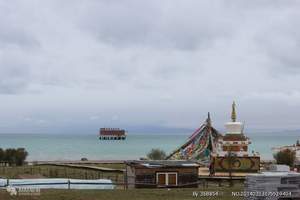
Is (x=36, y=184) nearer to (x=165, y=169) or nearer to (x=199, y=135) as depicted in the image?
(x=165, y=169)

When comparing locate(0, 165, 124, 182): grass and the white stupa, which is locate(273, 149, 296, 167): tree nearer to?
the white stupa

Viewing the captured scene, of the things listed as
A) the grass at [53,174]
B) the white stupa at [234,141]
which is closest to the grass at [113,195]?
the grass at [53,174]

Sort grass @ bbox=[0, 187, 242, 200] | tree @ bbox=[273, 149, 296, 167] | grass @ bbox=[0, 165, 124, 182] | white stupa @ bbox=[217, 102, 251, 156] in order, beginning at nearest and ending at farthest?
grass @ bbox=[0, 187, 242, 200] → grass @ bbox=[0, 165, 124, 182] → white stupa @ bbox=[217, 102, 251, 156] → tree @ bbox=[273, 149, 296, 167]

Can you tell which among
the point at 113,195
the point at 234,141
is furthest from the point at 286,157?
the point at 113,195

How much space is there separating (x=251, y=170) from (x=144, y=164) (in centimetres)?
1443

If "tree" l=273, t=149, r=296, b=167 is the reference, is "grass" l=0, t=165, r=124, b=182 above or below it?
below

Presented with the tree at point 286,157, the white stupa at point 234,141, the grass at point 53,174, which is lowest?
the grass at point 53,174

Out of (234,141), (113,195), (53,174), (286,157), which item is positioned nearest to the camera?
(113,195)

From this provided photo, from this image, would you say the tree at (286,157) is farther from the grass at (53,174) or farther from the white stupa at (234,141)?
the grass at (53,174)

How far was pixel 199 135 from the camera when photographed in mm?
57125

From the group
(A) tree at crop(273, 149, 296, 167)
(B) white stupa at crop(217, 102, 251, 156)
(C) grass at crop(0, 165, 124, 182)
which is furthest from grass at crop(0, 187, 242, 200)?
(A) tree at crop(273, 149, 296, 167)

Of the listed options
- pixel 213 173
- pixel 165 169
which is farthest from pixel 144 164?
pixel 213 173

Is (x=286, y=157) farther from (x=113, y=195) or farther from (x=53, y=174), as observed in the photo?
(x=113, y=195)

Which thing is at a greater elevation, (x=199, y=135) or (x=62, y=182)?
(x=199, y=135)
